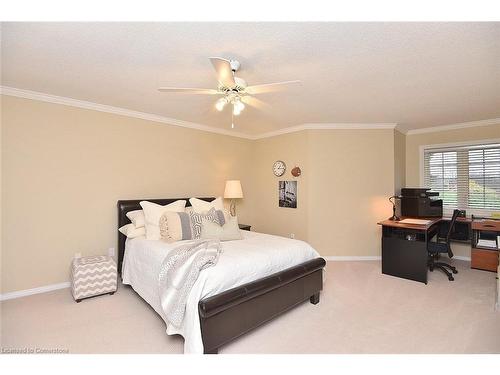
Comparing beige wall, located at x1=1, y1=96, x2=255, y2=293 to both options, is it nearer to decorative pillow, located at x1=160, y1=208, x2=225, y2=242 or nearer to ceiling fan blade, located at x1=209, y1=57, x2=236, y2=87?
decorative pillow, located at x1=160, y1=208, x2=225, y2=242

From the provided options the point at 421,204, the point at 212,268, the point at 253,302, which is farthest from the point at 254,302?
the point at 421,204

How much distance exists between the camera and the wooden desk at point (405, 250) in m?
3.37

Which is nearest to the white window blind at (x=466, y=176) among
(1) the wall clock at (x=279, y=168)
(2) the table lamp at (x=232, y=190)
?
(1) the wall clock at (x=279, y=168)

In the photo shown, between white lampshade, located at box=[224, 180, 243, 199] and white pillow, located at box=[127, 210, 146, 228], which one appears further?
white lampshade, located at box=[224, 180, 243, 199]

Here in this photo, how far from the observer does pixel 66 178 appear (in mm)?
3170

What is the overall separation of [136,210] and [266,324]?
2373mm

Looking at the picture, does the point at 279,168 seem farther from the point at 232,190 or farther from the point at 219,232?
the point at 219,232

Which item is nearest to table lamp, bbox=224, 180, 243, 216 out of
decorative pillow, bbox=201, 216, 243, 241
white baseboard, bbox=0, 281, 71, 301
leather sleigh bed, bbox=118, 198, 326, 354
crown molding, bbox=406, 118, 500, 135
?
decorative pillow, bbox=201, 216, 243, 241

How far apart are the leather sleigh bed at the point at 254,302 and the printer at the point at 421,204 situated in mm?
2463

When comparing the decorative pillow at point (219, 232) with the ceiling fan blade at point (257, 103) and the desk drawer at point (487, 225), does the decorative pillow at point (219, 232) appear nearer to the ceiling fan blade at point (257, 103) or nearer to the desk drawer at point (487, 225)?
the ceiling fan blade at point (257, 103)

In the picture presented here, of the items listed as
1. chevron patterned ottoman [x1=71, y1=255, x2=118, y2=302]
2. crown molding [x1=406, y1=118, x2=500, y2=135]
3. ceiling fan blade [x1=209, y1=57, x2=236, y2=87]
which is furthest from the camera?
crown molding [x1=406, y1=118, x2=500, y2=135]

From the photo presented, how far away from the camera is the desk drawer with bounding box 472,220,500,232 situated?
12.3 feet

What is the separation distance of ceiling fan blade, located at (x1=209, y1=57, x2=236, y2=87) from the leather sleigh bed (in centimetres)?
175
